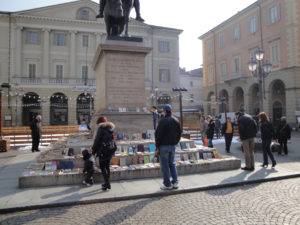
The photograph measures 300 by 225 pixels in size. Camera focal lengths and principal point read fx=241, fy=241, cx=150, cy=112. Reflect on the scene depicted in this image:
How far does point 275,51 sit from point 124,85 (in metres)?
27.7

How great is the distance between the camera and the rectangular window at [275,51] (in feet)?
96.0

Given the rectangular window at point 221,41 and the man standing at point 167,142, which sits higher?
the rectangular window at point 221,41

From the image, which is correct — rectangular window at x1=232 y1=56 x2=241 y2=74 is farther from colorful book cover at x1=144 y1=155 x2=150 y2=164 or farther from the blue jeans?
the blue jeans

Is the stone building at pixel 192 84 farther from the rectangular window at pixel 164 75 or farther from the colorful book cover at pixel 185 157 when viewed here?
the colorful book cover at pixel 185 157

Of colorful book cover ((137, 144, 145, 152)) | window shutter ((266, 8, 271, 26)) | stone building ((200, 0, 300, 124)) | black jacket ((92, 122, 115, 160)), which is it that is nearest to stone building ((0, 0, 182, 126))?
stone building ((200, 0, 300, 124))

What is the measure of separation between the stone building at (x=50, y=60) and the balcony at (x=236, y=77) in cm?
938

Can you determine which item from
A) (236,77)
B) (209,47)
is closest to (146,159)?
(236,77)

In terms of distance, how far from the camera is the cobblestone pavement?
12.2ft

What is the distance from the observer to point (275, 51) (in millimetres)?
29734

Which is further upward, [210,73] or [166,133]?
[210,73]

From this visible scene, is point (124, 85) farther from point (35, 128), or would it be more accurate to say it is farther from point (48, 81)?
point (48, 81)

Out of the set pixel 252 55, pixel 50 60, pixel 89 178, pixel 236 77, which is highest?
pixel 50 60

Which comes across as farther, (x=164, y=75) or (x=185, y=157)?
(x=164, y=75)

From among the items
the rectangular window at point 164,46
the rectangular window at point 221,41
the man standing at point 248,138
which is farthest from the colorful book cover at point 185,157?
the rectangular window at point 221,41
